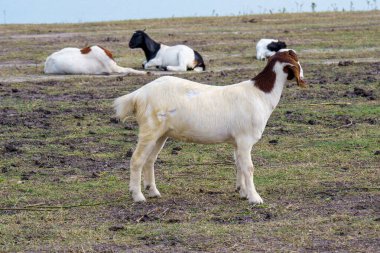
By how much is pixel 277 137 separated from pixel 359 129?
1.15 m

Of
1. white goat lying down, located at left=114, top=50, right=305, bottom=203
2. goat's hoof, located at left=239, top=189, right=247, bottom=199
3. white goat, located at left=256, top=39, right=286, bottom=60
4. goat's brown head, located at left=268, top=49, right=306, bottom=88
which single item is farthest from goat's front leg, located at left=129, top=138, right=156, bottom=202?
white goat, located at left=256, top=39, right=286, bottom=60

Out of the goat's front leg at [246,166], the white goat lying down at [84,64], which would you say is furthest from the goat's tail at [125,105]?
the white goat lying down at [84,64]

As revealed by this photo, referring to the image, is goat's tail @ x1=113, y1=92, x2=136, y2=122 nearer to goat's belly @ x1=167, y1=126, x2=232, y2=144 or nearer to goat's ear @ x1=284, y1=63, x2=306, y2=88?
goat's belly @ x1=167, y1=126, x2=232, y2=144

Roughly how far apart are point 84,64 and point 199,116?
12047mm

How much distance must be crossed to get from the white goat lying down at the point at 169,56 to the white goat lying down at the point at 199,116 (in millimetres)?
11499

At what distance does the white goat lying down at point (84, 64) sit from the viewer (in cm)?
2053

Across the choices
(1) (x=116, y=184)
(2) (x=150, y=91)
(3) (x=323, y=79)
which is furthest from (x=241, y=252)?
(3) (x=323, y=79)

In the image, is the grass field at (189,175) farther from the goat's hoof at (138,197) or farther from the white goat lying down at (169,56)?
the white goat lying down at (169,56)

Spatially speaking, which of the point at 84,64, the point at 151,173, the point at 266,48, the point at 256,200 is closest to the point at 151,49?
the point at 84,64

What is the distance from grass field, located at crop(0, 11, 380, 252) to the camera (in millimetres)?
7551

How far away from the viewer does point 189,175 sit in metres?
10.2

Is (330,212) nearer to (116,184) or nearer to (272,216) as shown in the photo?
(272,216)

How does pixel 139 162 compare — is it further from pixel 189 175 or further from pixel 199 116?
pixel 189 175

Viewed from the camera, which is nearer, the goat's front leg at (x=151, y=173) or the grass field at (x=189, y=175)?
the grass field at (x=189, y=175)
